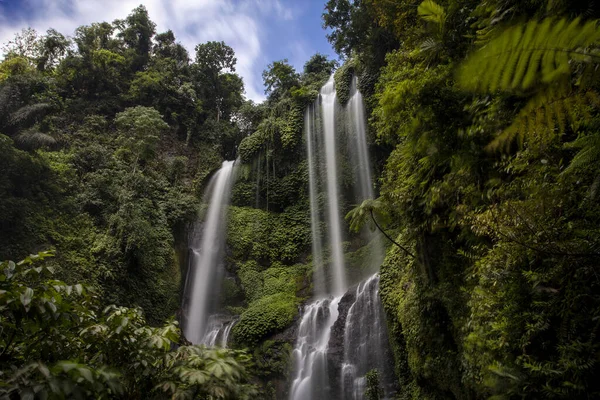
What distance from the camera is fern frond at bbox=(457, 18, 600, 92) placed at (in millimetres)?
1328

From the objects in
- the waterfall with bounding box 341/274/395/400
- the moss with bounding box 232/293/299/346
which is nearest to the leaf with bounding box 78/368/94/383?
the waterfall with bounding box 341/274/395/400

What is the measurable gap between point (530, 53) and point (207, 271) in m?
16.4

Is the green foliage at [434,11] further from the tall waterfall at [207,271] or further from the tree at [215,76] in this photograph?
the tree at [215,76]

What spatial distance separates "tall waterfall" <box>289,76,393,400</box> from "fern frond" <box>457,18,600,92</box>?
8045 millimetres

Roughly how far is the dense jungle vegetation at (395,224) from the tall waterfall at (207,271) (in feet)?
2.32

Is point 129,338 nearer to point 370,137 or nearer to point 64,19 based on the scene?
point 64,19

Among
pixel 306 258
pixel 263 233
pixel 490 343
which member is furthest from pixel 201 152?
pixel 490 343

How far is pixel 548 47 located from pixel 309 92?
18.5m

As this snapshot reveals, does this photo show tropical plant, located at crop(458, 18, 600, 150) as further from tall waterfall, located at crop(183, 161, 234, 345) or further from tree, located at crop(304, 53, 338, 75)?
tree, located at crop(304, 53, 338, 75)

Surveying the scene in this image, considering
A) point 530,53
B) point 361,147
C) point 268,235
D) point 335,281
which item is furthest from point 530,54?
point 268,235

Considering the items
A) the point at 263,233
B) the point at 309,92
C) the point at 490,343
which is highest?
the point at 309,92

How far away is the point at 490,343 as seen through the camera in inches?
118

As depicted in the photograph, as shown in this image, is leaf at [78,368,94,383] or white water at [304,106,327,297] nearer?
leaf at [78,368,94,383]

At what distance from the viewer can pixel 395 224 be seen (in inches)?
357
